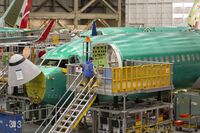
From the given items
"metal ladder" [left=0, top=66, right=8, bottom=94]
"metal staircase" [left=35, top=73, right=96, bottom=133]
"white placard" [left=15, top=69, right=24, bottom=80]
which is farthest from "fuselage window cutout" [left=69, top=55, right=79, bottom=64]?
"metal ladder" [left=0, top=66, right=8, bottom=94]

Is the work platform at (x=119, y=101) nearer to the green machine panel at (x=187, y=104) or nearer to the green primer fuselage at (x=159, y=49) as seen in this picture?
the green primer fuselage at (x=159, y=49)

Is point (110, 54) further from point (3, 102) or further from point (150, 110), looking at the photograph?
point (3, 102)

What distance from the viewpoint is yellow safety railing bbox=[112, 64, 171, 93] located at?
635 inches

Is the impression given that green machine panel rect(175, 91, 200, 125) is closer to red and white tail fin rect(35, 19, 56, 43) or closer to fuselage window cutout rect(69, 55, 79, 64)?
fuselage window cutout rect(69, 55, 79, 64)

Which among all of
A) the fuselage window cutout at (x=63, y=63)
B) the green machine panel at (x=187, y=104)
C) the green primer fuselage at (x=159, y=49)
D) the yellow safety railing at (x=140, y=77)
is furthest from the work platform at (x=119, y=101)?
the green machine panel at (x=187, y=104)

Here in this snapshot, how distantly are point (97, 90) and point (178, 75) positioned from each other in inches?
241

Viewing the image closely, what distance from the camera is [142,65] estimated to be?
17656mm

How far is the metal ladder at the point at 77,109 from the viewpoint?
631 inches

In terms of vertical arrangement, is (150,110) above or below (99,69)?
below

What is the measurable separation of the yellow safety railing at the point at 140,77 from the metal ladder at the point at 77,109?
994mm

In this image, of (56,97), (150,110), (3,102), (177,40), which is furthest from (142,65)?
(3,102)

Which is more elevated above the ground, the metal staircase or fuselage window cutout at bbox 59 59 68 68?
fuselage window cutout at bbox 59 59 68 68

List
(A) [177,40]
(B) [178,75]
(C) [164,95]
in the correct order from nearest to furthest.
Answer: (C) [164,95] → (B) [178,75] → (A) [177,40]

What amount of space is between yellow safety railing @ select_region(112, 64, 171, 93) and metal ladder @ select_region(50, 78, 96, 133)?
39.1 inches
